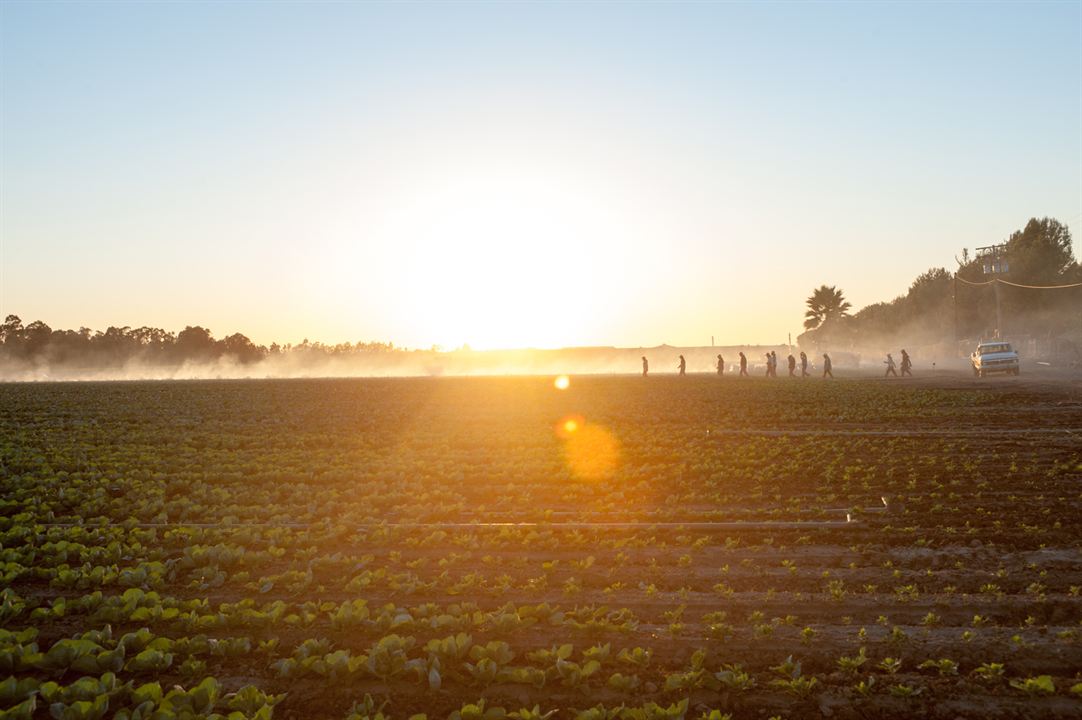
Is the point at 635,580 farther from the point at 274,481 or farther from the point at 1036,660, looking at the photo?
the point at 274,481

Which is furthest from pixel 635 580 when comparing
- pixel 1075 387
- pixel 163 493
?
pixel 1075 387

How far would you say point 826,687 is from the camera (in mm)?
5691

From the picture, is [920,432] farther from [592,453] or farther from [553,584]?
[553,584]

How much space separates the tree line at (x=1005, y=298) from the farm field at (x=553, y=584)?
75649 mm

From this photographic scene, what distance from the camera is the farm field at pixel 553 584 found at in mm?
5676

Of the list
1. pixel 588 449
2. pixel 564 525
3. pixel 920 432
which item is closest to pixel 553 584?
pixel 564 525

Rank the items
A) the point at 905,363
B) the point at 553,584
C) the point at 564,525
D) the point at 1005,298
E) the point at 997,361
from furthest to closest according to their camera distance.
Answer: the point at 1005,298
the point at 905,363
the point at 997,361
the point at 564,525
the point at 553,584

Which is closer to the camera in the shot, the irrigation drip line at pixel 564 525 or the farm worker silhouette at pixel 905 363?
the irrigation drip line at pixel 564 525

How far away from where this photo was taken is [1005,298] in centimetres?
9219

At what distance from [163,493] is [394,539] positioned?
602 cm

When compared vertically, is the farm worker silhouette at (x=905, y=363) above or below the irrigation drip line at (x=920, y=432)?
above

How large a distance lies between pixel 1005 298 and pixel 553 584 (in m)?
99.4

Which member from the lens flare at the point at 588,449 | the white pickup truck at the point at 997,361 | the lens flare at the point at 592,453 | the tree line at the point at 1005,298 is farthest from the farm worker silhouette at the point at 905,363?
the lens flare at the point at 592,453

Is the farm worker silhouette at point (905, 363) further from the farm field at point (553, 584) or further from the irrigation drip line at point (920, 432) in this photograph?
the farm field at point (553, 584)
